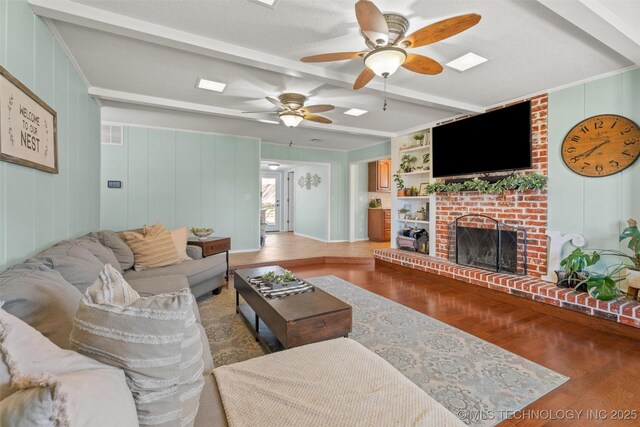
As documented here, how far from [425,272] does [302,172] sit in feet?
17.5

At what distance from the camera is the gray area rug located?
1.74 meters

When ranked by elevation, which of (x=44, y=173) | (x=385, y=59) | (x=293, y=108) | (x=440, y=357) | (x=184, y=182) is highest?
(x=293, y=108)

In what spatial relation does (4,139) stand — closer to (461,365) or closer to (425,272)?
(461,365)

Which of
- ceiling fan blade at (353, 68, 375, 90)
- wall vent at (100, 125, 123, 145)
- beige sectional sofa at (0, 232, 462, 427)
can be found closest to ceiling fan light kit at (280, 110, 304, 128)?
ceiling fan blade at (353, 68, 375, 90)

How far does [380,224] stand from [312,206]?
201cm

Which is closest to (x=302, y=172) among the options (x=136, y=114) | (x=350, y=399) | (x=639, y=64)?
(x=136, y=114)

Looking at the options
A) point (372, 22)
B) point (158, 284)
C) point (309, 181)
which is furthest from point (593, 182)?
point (309, 181)

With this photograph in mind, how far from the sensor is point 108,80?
3.17m

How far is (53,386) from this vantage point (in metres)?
0.52

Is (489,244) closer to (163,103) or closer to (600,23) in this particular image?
(600,23)

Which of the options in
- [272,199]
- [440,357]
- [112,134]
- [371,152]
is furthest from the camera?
[272,199]

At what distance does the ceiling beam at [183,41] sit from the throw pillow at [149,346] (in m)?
2.18

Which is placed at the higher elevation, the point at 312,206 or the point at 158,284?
the point at 312,206

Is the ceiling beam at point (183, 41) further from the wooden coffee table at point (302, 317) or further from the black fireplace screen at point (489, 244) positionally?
the black fireplace screen at point (489, 244)
